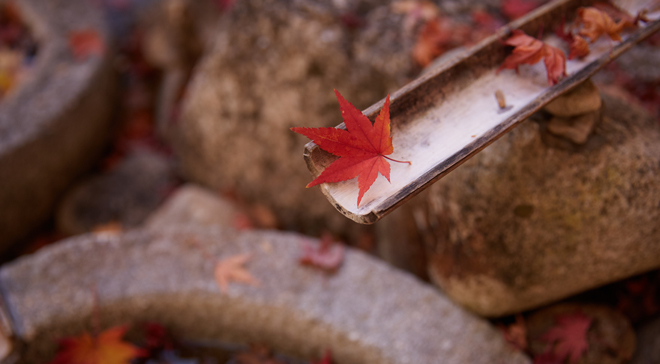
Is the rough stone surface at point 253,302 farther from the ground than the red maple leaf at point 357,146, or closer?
closer

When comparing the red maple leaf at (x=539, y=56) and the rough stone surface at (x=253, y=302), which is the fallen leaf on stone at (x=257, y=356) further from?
the red maple leaf at (x=539, y=56)

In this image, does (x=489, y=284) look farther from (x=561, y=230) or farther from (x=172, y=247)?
(x=172, y=247)

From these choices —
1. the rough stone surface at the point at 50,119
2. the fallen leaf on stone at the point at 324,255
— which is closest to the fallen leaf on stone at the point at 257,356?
the fallen leaf on stone at the point at 324,255

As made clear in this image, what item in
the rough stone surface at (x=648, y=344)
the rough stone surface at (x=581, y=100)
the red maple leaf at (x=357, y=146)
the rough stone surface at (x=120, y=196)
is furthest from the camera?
the rough stone surface at (x=120, y=196)

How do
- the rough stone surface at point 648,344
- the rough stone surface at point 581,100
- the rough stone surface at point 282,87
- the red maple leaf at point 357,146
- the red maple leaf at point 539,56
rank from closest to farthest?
the red maple leaf at point 357,146
the red maple leaf at point 539,56
the rough stone surface at point 581,100
the rough stone surface at point 648,344
the rough stone surface at point 282,87

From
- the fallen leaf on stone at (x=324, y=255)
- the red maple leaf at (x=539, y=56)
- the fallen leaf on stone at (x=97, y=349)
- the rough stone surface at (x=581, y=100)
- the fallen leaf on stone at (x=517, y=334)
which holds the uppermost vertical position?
the red maple leaf at (x=539, y=56)

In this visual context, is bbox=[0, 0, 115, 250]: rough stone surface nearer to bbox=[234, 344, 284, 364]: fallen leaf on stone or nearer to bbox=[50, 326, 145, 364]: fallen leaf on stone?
bbox=[50, 326, 145, 364]: fallen leaf on stone

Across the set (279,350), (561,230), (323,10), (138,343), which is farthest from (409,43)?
(138,343)
